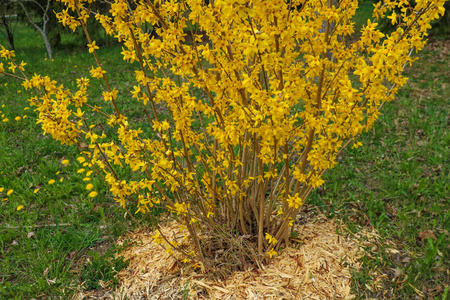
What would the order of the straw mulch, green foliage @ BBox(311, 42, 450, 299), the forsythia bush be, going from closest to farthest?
the forsythia bush, the straw mulch, green foliage @ BBox(311, 42, 450, 299)

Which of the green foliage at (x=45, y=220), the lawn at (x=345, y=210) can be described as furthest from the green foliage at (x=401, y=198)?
the green foliage at (x=45, y=220)

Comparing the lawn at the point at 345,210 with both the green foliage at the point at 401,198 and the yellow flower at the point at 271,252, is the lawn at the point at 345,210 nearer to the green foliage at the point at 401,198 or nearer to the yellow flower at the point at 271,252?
the green foliage at the point at 401,198

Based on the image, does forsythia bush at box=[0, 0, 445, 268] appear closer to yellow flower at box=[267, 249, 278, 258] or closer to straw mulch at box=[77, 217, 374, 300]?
yellow flower at box=[267, 249, 278, 258]

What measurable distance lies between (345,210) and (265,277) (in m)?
1.22

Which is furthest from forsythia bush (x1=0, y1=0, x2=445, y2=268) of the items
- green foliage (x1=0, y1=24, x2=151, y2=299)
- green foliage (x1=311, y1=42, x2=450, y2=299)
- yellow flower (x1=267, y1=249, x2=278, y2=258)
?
green foliage (x1=0, y1=24, x2=151, y2=299)

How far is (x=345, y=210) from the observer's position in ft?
10.6

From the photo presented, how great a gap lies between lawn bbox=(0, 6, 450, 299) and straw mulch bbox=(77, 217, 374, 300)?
0.14 metres

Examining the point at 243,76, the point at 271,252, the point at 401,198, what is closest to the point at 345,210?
the point at 401,198

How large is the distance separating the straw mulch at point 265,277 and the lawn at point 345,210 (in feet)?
0.44

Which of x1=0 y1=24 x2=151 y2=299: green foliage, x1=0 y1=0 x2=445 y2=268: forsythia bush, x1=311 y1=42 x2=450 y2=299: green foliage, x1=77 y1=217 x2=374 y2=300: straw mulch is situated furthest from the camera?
x1=0 y1=24 x2=151 y2=299: green foliage

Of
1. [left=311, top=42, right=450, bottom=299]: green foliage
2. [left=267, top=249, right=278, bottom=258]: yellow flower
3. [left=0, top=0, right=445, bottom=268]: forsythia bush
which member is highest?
[left=0, top=0, right=445, bottom=268]: forsythia bush

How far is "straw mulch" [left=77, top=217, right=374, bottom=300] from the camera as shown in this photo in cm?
240

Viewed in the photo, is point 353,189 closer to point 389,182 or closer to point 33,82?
point 389,182

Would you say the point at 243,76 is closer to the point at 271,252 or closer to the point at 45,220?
the point at 271,252
